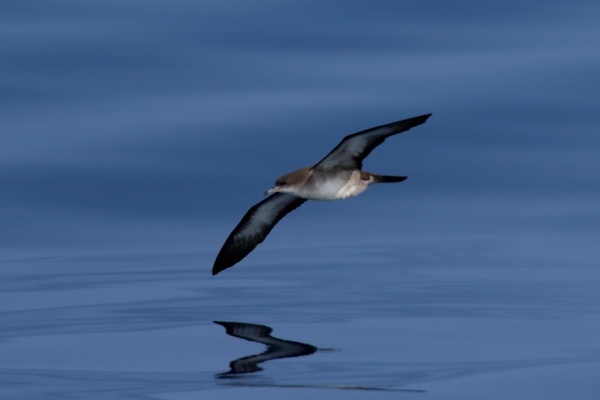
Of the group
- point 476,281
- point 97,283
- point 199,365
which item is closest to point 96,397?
point 199,365

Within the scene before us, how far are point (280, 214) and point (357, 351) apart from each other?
10.5ft

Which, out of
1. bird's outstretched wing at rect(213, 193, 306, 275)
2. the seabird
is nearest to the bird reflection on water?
the seabird

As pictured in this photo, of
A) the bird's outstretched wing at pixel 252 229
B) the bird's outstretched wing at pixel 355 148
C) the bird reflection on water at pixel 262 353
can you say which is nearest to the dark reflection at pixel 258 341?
the bird reflection on water at pixel 262 353

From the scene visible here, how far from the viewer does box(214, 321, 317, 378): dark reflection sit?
26.5 feet

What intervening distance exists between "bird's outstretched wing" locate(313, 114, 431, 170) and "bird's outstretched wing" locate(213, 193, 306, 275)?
1.39 meters

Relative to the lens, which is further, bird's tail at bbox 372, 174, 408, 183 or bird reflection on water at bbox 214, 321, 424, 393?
bird's tail at bbox 372, 174, 408, 183

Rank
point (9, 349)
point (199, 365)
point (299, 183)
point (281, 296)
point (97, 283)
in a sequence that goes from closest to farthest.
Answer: point (199, 365)
point (9, 349)
point (299, 183)
point (281, 296)
point (97, 283)

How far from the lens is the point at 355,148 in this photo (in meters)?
9.98

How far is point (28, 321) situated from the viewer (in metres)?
10.3

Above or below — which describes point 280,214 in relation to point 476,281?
above

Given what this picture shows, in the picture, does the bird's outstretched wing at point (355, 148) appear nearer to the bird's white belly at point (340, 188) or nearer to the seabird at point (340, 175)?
the seabird at point (340, 175)

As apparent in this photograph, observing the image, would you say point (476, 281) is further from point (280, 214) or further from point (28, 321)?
point (28, 321)

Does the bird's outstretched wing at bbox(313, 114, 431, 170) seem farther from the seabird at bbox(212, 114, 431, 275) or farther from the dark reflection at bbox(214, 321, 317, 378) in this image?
the dark reflection at bbox(214, 321, 317, 378)

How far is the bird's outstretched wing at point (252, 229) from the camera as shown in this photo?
11.5m
